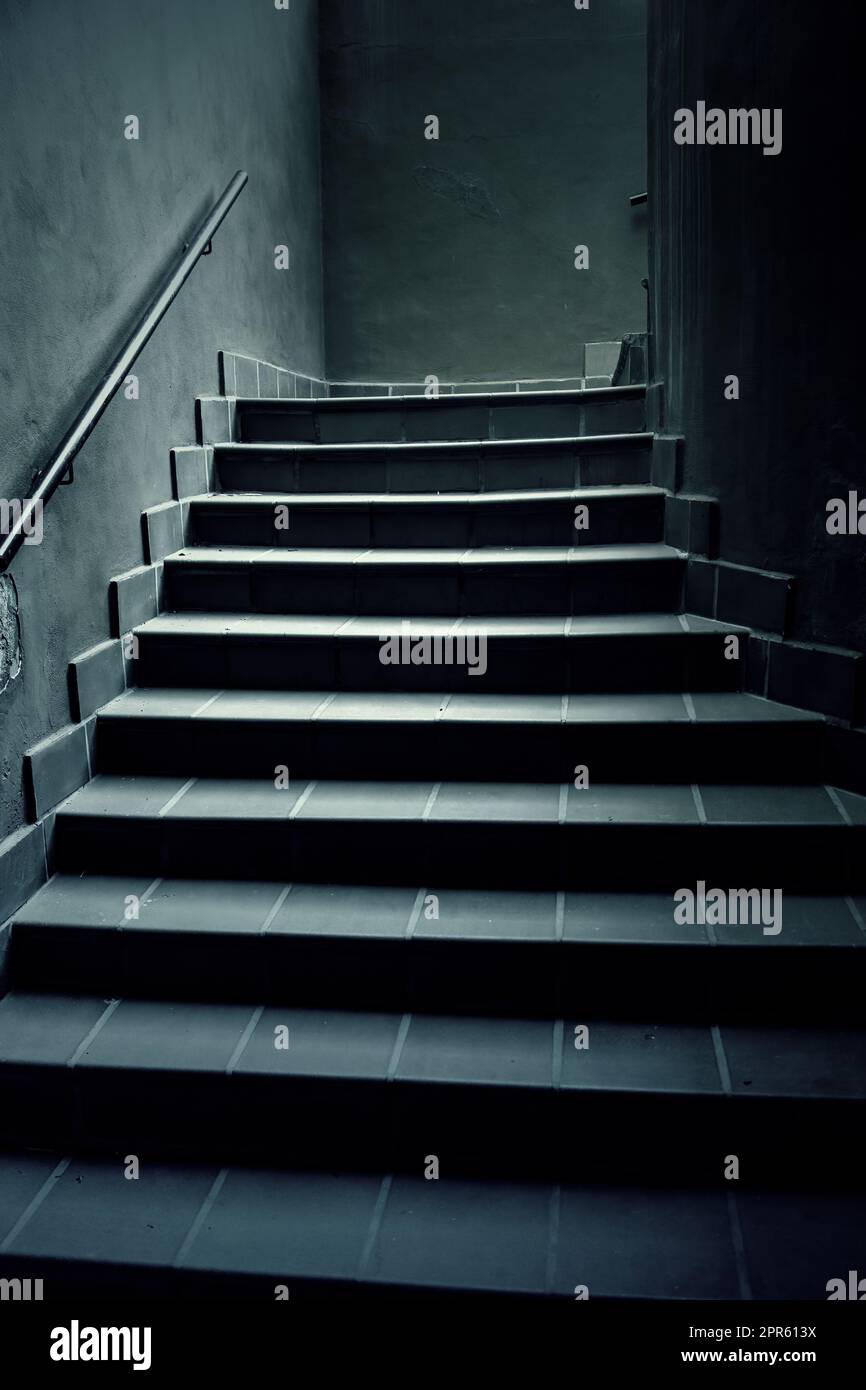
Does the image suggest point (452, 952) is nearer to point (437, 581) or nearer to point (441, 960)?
point (441, 960)

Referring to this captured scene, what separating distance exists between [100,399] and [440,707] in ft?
3.98

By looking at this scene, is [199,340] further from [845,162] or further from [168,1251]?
[168,1251]

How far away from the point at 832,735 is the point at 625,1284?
56.0 inches

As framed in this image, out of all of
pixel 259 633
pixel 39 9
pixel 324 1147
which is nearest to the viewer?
pixel 324 1147

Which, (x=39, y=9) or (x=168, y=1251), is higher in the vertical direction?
(x=39, y=9)

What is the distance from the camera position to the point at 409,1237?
188 cm

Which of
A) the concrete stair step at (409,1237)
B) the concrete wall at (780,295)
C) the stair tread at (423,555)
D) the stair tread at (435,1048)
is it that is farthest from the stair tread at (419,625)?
the concrete stair step at (409,1237)

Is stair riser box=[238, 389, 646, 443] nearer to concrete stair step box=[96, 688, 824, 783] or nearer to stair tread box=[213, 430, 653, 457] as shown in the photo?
stair tread box=[213, 430, 653, 457]

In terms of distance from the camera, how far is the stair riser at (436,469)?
146 inches

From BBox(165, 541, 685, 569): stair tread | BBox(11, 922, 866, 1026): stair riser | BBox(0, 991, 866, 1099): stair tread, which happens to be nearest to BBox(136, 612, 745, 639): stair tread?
BBox(165, 541, 685, 569): stair tread

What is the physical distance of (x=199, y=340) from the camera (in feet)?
13.0

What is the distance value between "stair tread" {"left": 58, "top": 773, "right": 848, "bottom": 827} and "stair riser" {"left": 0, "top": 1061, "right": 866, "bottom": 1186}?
2.15ft
